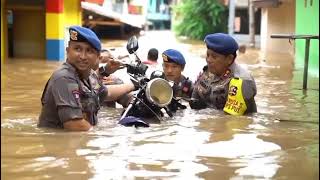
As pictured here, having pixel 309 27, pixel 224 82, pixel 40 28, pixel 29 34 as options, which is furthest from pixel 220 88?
pixel 29 34

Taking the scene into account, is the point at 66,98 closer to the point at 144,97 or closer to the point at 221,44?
the point at 144,97

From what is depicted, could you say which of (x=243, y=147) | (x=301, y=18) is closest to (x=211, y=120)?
(x=243, y=147)

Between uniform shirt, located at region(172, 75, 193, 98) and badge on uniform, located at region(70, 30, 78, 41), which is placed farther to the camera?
uniform shirt, located at region(172, 75, 193, 98)

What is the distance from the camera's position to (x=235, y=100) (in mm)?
5137

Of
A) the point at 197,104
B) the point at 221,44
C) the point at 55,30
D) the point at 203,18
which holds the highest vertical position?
the point at 203,18

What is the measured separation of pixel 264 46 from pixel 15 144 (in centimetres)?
1802

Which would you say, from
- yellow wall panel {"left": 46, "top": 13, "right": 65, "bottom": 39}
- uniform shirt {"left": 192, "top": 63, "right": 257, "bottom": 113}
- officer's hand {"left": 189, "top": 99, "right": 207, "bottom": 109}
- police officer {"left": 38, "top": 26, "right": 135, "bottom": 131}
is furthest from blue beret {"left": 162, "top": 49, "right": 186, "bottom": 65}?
yellow wall panel {"left": 46, "top": 13, "right": 65, "bottom": 39}

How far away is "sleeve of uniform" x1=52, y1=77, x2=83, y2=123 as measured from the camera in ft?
13.4

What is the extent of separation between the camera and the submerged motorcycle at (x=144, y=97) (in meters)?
4.60

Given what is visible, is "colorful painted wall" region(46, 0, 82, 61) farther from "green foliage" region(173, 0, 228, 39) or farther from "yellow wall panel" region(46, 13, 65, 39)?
"green foliage" region(173, 0, 228, 39)

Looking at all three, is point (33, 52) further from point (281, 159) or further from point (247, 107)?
point (281, 159)

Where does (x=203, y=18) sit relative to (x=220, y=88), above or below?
above

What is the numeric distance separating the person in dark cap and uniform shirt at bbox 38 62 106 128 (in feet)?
4.25

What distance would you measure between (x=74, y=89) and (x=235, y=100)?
1636mm
